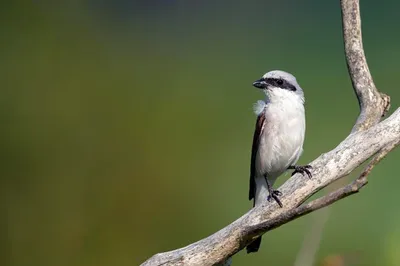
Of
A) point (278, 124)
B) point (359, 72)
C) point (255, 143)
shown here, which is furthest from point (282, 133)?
point (359, 72)

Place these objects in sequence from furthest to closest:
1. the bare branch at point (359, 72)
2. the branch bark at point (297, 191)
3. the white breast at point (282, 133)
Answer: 1. the white breast at point (282, 133)
2. the bare branch at point (359, 72)
3. the branch bark at point (297, 191)

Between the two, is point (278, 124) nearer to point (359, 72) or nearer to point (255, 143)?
point (255, 143)

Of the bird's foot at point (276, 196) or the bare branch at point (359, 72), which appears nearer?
the bird's foot at point (276, 196)

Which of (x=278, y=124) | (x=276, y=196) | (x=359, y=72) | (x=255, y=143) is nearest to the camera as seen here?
(x=276, y=196)

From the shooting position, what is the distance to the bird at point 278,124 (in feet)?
7.69

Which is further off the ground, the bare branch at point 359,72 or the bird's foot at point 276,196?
the bare branch at point 359,72

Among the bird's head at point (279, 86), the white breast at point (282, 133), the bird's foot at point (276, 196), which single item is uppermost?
the bird's head at point (279, 86)

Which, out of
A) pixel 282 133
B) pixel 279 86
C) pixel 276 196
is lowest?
pixel 276 196

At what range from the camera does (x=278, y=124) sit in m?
2.35

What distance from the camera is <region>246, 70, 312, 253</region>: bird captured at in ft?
7.69

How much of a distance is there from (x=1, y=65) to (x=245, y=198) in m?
2.07

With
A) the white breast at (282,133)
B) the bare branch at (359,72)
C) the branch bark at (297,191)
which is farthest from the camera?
the white breast at (282,133)

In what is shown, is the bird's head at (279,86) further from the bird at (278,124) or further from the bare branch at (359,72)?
the bare branch at (359,72)

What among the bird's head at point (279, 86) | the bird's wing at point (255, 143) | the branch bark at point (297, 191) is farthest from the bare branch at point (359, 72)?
the bird's wing at point (255, 143)
